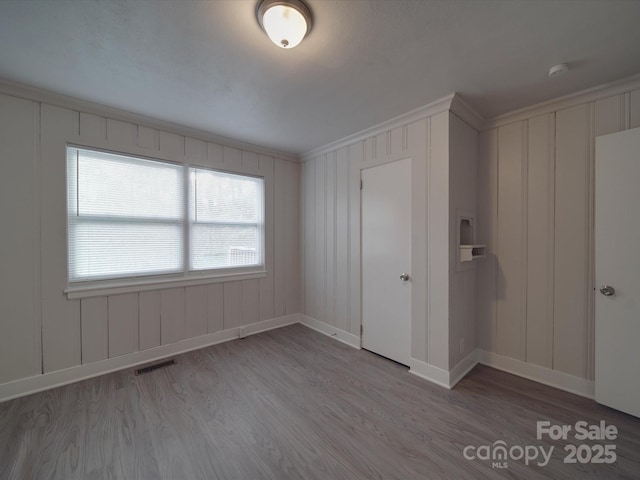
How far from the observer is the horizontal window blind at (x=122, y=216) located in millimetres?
2438

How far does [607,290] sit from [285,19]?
2999 millimetres

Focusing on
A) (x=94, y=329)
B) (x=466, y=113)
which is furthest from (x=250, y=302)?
(x=466, y=113)

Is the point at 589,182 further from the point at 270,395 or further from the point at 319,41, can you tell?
the point at 270,395

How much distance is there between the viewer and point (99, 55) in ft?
5.76

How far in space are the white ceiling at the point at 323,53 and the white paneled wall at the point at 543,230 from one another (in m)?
0.29

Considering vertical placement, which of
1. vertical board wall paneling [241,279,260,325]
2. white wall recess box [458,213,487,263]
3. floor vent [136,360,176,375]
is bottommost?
floor vent [136,360,176,375]

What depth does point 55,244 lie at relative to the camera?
2318 millimetres

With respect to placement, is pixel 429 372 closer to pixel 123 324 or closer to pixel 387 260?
pixel 387 260

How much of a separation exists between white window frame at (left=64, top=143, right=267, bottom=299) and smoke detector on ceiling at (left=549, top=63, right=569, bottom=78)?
10.3ft

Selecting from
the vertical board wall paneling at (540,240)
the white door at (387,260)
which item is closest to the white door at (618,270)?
the vertical board wall paneling at (540,240)

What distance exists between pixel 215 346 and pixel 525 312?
11.3ft

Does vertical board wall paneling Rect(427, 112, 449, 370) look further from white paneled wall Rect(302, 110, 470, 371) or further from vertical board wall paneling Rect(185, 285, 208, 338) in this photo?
vertical board wall paneling Rect(185, 285, 208, 338)

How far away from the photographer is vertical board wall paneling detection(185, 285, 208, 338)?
3.04 meters

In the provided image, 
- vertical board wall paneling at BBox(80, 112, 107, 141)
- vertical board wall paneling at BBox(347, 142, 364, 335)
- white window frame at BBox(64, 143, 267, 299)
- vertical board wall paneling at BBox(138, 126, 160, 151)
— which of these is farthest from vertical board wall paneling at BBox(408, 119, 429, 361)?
vertical board wall paneling at BBox(80, 112, 107, 141)
